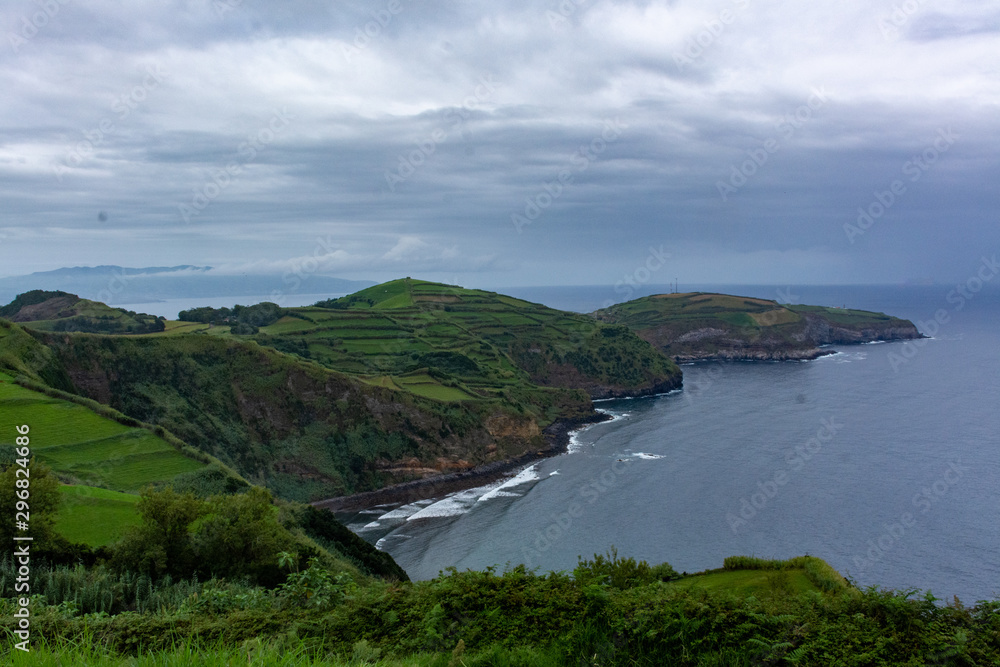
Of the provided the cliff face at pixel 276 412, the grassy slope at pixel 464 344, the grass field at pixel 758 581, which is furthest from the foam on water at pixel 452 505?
the grass field at pixel 758 581

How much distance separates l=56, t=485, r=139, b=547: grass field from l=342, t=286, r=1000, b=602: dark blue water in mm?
24490

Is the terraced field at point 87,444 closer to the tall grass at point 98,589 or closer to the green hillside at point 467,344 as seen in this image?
the tall grass at point 98,589

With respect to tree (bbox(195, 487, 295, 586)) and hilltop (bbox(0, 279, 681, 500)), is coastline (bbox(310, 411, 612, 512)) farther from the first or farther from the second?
tree (bbox(195, 487, 295, 586))

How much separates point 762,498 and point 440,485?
34.6 m

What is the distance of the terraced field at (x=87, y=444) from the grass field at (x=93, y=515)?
886cm

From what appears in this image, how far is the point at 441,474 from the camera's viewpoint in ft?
261

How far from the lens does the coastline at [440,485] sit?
70662 mm

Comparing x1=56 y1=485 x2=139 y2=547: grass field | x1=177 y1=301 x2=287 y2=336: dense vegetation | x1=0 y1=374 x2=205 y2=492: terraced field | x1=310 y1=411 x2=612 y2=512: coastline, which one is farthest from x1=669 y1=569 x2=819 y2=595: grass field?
x1=177 y1=301 x2=287 y2=336: dense vegetation

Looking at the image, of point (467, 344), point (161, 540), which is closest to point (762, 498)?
point (161, 540)

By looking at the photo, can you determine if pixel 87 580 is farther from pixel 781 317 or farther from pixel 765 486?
pixel 781 317

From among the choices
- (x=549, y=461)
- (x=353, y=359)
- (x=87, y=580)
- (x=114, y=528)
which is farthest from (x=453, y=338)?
(x=87, y=580)

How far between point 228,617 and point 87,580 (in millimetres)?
9315

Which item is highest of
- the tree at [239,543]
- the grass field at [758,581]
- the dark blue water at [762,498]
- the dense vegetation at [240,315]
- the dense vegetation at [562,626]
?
the dense vegetation at [240,315]

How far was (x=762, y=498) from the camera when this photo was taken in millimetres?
63750
